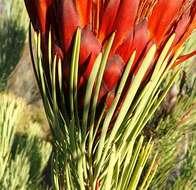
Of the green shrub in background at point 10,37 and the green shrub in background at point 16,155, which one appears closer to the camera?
the green shrub in background at point 16,155

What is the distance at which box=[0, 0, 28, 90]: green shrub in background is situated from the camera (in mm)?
1614

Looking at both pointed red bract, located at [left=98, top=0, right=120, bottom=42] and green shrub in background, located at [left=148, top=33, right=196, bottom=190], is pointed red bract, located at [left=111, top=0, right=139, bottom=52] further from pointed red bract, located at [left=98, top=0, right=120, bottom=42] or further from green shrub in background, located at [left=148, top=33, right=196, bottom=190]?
green shrub in background, located at [left=148, top=33, right=196, bottom=190]

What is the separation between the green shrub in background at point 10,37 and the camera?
1614 millimetres

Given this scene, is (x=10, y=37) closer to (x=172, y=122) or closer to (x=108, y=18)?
(x=172, y=122)

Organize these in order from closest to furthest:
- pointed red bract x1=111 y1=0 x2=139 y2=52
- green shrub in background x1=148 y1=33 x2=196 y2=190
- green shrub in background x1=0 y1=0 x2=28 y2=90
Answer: pointed red bract x1=111 y1=0 x2=139 y2=52 → green shrub in background x1=148 y1=33 x2=196 y2=190 → green shrub in background x1=0 y1=0 x2=28 y2=90

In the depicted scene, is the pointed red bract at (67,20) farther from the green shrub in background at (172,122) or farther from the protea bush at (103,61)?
the green shrub in background at (172,122)

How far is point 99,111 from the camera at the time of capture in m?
0.36

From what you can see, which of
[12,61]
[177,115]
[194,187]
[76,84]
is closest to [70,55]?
[76,84]

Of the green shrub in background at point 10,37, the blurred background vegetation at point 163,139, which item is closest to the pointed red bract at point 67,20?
the blurred background vegetation at point 163,139

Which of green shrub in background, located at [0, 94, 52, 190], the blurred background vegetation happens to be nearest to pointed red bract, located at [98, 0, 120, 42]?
the blurred background vegetation

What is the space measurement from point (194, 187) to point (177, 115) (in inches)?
6.8

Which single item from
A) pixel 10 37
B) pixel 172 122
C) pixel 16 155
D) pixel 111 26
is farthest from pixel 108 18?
pixel 10 37

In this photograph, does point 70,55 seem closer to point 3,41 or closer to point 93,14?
point 93,14

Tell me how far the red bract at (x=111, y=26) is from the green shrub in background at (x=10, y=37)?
1297mm
